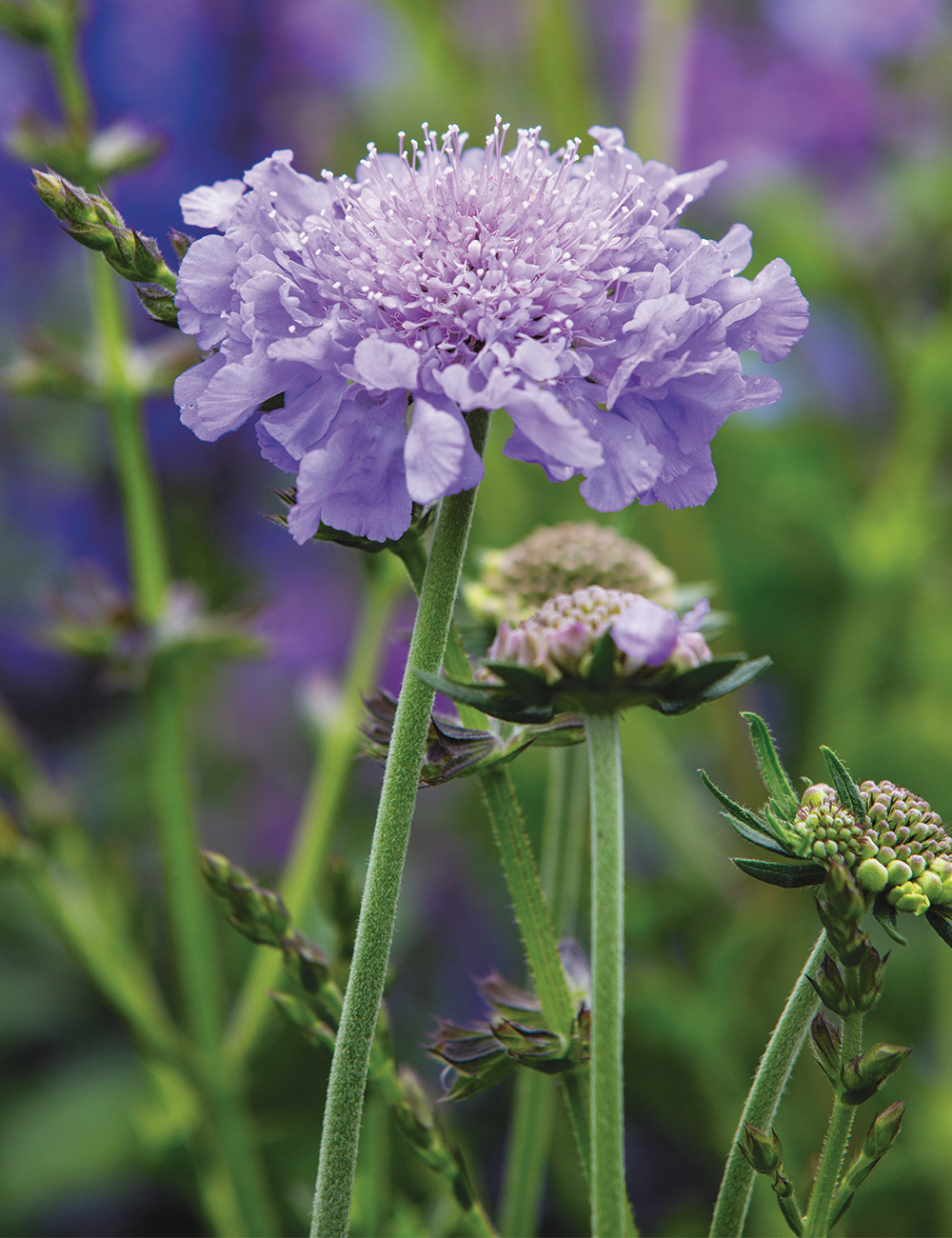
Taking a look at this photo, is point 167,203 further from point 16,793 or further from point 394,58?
point 16,793

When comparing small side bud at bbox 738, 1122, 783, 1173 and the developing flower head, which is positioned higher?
the developing flower head

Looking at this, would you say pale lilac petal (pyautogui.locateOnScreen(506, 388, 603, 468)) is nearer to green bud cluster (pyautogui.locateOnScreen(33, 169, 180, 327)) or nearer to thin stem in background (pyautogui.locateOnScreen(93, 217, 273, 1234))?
green bud cluster (pyautogui.locateOnScreen(33, 169, 180, 327))

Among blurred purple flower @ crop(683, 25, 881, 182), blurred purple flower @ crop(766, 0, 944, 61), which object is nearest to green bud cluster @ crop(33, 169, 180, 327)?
blurred purple flower @ crop(683, 25, 881, 182)

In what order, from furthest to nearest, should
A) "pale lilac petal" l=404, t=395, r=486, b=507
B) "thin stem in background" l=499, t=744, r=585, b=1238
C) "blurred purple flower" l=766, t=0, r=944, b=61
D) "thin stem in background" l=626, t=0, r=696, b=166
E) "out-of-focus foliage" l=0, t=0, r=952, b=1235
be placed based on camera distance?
"blurred purple flower" l=766, t=0, r=944, b=61 < "thin stem in background" l=626, t=0, r=696, b=166 < "out-of-focus foliage" l=0, t=0, r=952, b=1235 < "thin stem in background" l=499, t=744, r=585, b=1238 < "pale lilac petal" l=404, t=395, r=486, b=507

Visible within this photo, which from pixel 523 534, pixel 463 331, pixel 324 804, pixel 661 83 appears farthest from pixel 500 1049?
pixel 661 83

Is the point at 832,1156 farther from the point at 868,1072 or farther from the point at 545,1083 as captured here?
the point at 545,1083

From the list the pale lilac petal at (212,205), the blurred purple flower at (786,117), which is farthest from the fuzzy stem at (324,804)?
the blurred purple flower at (786,117)

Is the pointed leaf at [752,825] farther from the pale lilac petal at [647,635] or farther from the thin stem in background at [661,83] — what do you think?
the thin stem in background at [661,83]
